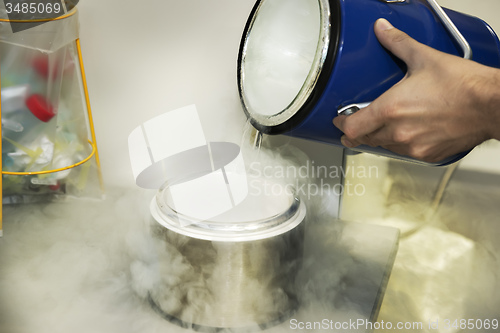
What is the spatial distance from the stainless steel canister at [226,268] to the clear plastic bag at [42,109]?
684mm

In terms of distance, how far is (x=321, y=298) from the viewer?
1575mm

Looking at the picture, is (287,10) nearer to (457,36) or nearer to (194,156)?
(457,36)

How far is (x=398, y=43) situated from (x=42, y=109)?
1349 mm

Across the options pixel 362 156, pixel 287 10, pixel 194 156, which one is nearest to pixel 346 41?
pixel 287 10

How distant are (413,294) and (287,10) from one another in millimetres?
1090

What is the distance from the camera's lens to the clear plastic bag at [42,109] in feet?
5.68

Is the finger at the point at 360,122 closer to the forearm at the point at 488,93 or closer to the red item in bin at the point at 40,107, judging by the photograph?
the forearm at the point at 488,93

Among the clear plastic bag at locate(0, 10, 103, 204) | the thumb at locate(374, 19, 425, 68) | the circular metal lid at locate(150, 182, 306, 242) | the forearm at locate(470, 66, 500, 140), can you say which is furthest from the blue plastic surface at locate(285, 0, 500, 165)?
the clear plastic bag at locate(0, 10, 103, 204)

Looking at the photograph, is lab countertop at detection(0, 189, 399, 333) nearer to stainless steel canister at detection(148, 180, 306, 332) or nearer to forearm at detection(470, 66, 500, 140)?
stainless steel canister at detection(148, 180, 306, 332)

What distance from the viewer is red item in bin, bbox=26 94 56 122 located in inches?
70.0

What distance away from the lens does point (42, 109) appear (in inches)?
70.9

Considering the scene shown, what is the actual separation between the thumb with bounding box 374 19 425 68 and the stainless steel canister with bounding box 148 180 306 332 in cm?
61

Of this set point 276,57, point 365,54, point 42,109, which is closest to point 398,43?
point 365,54

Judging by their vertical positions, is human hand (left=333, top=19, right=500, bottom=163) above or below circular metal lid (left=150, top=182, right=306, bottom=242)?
above
